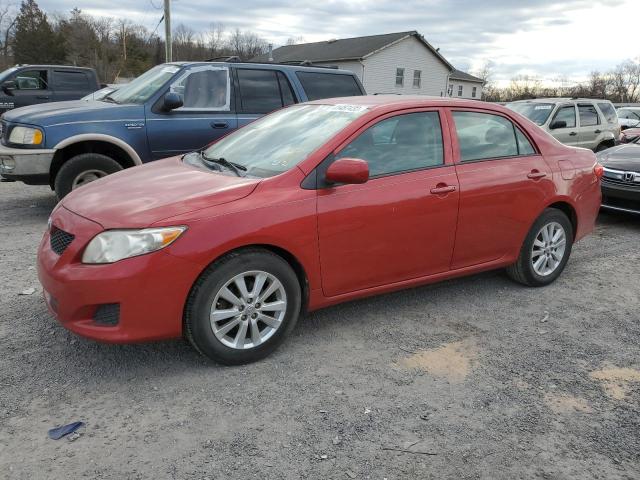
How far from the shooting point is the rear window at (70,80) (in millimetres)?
13688

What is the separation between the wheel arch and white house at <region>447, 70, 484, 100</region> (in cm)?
4845

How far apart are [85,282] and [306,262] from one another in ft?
4.24

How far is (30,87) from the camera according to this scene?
13.4 metres

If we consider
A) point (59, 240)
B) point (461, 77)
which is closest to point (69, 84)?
point (59, 240)

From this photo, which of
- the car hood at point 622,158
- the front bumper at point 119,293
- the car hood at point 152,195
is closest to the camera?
the front bumper at point 119,293

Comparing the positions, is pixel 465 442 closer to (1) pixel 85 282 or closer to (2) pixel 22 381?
(1) pixel 85 282

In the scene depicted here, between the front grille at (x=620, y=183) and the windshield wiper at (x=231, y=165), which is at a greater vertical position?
the windshield wiper at (x=231, y=165)

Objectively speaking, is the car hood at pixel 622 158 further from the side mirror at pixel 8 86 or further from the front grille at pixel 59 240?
the side mirror at pixel 8 86

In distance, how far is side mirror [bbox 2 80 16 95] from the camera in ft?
41.5

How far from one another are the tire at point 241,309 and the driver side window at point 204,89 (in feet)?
13.7

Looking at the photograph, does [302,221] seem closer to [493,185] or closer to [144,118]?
[493,185]

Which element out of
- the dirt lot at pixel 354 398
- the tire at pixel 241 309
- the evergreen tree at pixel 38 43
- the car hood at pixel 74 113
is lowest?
the dirt lot at pixel 354 398

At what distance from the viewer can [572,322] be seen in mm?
4230

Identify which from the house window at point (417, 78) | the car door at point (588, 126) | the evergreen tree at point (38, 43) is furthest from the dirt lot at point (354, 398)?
the evergreen tree at point (38, 43)
